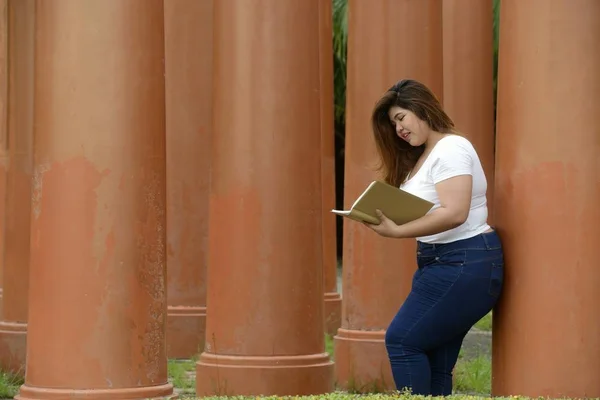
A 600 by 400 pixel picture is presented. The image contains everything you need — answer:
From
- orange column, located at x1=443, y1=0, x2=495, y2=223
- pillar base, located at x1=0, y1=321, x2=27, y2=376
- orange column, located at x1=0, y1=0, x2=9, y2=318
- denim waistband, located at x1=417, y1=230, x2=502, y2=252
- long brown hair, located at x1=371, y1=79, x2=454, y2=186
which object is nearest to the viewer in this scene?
denim waistband, located at x1=417, y1=230, x2=502, y2=252

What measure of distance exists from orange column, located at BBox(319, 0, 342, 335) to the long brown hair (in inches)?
489

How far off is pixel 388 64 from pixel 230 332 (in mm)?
4094

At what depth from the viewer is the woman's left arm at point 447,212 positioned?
27.3 ft

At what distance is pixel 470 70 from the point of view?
64.8 ft

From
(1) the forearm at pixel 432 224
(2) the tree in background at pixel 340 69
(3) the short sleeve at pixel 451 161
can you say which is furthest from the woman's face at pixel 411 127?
(2) the tree in background at pixel 340 69

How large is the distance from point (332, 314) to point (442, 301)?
13.3 meters

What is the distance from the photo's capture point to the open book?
8406mm

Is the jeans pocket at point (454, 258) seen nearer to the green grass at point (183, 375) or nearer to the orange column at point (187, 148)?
the green grass at point (183, 375)

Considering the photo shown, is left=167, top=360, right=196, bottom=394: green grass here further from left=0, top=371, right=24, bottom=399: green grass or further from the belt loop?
the belt loop

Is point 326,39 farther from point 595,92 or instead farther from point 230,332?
point 595,92

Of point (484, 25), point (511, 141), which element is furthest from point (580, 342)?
point (484, 25)

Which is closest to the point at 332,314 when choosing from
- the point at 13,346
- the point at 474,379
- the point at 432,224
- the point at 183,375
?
the point at 183,375

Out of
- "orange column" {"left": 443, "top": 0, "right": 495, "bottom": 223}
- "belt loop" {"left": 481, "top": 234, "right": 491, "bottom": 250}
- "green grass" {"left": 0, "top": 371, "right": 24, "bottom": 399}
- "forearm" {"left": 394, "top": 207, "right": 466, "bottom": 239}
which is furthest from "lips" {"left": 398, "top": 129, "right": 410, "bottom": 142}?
"orange column" {"left": 443, "top": 0, "right": 495, "bottom": 223}

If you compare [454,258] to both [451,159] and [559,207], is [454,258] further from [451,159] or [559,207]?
[559,207]
